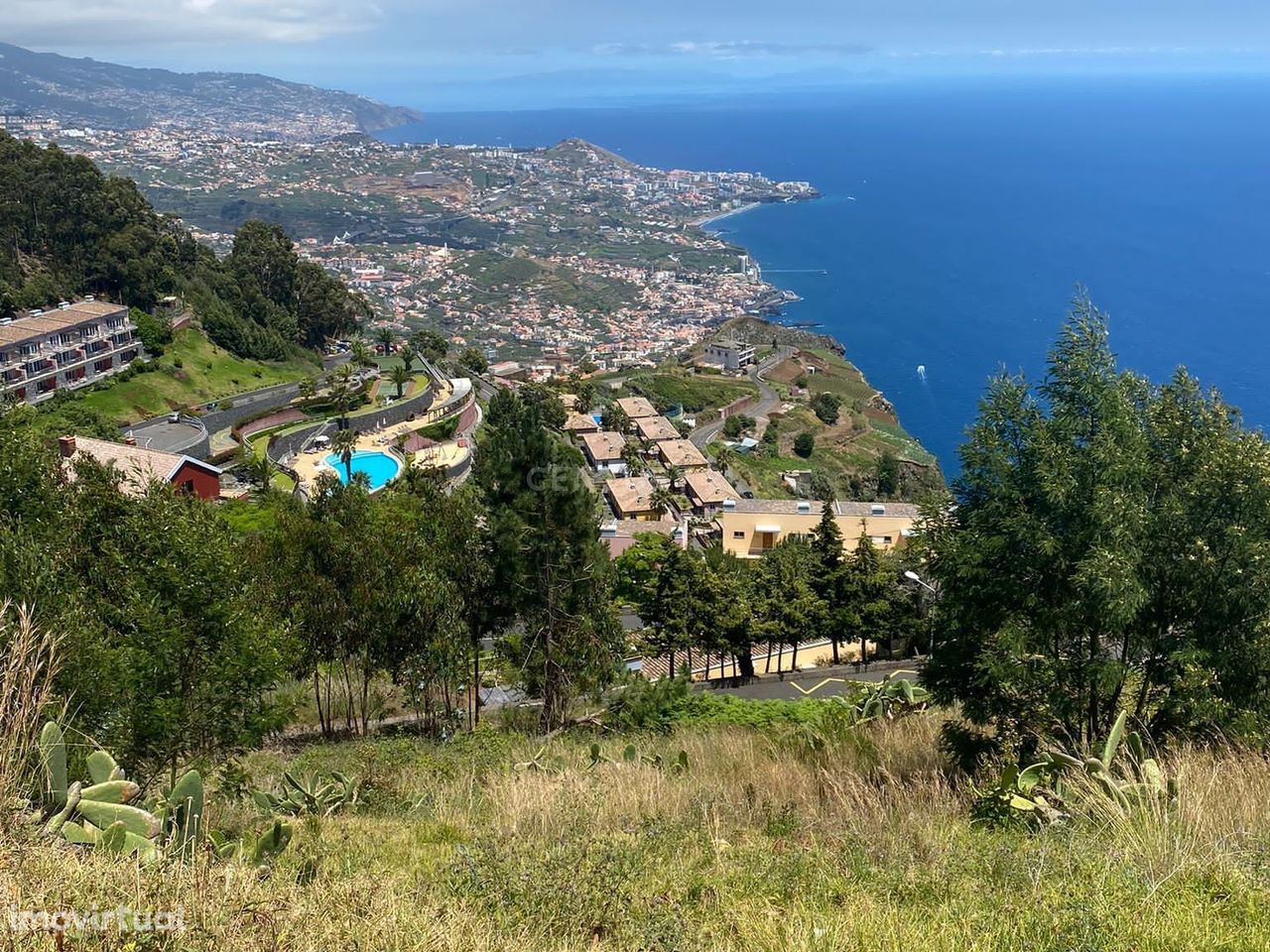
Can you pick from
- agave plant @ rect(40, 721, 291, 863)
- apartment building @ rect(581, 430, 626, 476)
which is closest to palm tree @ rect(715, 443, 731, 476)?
apartment building @ rect(581, 430, 626, 476)

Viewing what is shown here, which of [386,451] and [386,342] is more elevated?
[386,342]

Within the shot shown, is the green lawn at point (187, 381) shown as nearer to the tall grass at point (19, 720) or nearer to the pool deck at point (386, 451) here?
the pool deck at point (386, 451)

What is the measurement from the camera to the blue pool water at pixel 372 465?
77.7 feet

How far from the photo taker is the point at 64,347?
2606 centimetres

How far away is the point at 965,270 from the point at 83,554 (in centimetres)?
8067

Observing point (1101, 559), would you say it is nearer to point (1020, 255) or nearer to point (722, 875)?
point (722, 875)

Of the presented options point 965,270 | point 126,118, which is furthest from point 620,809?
point 126,118

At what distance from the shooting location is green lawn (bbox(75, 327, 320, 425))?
2616 cm

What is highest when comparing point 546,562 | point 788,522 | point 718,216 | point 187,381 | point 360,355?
point 718,216

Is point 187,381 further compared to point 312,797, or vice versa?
point 187,381

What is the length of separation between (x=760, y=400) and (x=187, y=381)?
1112 inches

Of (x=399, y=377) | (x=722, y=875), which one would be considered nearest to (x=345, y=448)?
(x=399, y=377)

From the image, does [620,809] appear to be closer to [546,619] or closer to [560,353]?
[546,619]

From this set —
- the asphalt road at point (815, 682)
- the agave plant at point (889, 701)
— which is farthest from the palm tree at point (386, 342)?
the agave plant at point (889, 701)
